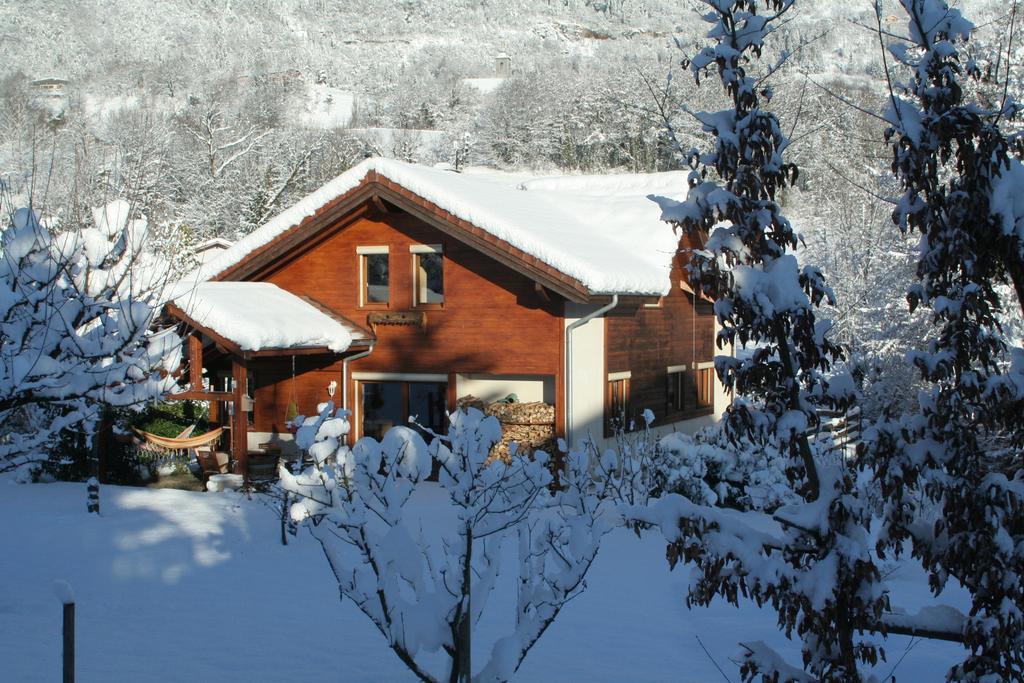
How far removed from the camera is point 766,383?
4.66m

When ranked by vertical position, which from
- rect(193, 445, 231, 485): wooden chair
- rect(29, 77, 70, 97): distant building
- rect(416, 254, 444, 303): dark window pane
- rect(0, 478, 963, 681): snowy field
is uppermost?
rect(29, 77, 70, 97): distant building

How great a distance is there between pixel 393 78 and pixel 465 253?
100 metres

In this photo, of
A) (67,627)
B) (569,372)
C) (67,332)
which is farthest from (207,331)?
(67,627)

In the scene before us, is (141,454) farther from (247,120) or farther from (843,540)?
(247,120)

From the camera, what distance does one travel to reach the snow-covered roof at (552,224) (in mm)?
15797

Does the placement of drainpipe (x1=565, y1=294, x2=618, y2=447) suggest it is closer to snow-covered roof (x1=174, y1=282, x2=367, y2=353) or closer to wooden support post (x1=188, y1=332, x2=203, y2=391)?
snow-covered roof (x1=174, y1=282, x2=367, y2=353)

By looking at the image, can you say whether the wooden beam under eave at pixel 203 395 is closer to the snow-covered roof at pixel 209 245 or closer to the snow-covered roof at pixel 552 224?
the snow-covered roof at pixel 552 224

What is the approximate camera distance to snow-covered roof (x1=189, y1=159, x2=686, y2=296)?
15.8 metres

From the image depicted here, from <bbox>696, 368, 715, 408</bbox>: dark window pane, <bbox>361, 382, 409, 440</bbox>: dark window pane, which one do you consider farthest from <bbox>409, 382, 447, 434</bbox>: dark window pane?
<bbox>696, 368, 715, 408</bbox>: dark window pane

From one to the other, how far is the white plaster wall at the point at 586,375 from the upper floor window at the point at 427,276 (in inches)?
101

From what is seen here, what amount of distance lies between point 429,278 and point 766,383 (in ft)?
44.6

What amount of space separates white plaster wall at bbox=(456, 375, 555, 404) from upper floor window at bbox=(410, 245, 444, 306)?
4.80 feet

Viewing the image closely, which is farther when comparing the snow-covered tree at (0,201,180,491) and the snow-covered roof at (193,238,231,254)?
the snow-covered roof at (193,238,231,254)

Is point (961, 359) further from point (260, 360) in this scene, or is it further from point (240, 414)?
point (260, 360)
